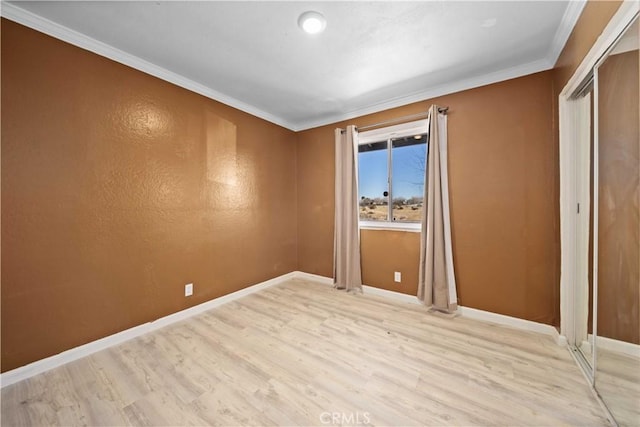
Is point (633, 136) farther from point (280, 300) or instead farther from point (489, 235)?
point (280, 300)

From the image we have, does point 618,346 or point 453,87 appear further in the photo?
point 453,87

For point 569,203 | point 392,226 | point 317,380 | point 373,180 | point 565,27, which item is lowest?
point 317,380

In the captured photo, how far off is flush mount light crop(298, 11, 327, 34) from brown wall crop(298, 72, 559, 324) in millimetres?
1546

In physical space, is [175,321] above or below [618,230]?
below

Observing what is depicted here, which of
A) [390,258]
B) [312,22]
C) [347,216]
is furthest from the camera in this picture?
[347,216]

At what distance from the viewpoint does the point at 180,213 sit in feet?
7.88

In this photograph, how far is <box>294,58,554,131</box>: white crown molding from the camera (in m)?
2.12

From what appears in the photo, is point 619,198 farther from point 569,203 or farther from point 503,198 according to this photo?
point 503,198

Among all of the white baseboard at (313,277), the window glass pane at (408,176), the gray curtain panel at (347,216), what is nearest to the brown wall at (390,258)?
the gray curtain panel at (347,216)

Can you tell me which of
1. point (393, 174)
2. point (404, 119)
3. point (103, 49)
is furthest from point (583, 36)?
point (103, 49)

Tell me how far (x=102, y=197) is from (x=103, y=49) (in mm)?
1212

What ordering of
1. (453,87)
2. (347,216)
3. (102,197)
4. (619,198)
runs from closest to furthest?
1. (619,198)
2. (102,197)
3. (453,87)
4. (347,216)

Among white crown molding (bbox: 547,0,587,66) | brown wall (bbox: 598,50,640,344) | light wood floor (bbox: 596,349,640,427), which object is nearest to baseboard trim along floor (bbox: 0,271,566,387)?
light wood floor (bbox: 596,349,640,427)

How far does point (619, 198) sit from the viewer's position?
1299 millimetres
